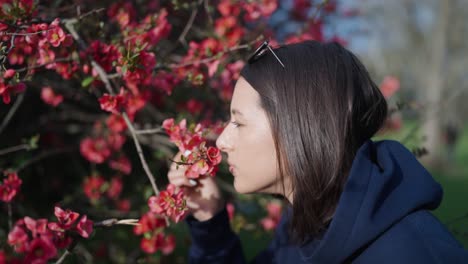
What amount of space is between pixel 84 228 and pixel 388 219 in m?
0.77

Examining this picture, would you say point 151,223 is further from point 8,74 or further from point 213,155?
point 8,74

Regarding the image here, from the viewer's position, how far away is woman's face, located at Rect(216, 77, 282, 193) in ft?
4.22

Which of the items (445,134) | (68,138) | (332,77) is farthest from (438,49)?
(332,77)

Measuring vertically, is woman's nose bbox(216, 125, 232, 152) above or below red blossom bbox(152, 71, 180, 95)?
below

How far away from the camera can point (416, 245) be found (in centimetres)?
107

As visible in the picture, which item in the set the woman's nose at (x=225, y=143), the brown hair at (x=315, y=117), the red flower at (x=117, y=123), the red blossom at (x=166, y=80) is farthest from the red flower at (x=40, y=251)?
the red flower at (x=117, y=123)

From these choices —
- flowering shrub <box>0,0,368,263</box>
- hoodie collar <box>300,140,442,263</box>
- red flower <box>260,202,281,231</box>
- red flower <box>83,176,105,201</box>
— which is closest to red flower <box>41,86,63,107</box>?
flowering shrub <box>0,0,368,263</box>

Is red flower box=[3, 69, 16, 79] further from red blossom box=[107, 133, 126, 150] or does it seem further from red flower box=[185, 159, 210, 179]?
red blossom box=[107, 133, 126, 150]

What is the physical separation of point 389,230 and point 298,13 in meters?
2.05

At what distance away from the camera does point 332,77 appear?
1268mm

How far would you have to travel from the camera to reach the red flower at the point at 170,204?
1.28 metres

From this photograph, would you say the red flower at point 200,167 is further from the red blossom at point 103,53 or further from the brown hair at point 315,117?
the red blossom at point 103,53

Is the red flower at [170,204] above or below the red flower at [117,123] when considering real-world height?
above

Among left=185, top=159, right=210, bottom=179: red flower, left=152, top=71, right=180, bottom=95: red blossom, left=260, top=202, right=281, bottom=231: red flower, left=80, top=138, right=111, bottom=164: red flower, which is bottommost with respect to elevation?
left=260, top=202, right=281, bottom=231: red flower
